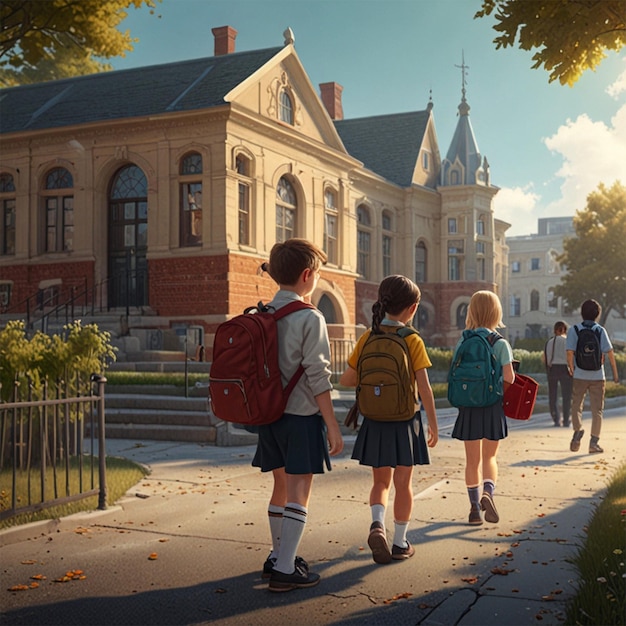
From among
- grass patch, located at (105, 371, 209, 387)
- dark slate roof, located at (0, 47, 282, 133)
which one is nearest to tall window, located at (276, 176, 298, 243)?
dark slate roof, located at (0, 47, 282, 133)

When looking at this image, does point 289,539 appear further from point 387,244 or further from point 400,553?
point 387,244

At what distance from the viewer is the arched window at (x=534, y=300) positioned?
241 ft

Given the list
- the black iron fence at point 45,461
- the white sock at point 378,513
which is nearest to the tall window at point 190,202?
the black iron fence at point 45,461

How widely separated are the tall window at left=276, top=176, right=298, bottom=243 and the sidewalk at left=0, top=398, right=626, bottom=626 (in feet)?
58.2

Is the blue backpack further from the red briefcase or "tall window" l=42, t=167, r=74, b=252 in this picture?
"tall window" l=42, t=167, r=74, b=252

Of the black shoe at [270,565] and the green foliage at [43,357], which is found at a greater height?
the green foliage at [43,357]

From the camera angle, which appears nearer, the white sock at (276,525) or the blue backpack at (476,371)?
the white sock at (276,525)

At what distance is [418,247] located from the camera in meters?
40.2

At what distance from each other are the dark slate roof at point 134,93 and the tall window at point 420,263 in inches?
642

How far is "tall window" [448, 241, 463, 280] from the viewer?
4081cm

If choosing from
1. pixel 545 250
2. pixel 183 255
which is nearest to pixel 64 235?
pixel 183 255

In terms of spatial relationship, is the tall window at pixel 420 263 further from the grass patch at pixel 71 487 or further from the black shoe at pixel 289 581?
the black shoe at pixel 289 581

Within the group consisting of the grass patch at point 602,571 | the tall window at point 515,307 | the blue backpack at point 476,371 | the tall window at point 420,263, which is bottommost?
the grass patch at point 602,571

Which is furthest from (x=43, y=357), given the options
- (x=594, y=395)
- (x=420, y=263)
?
(x=420, y=263)
